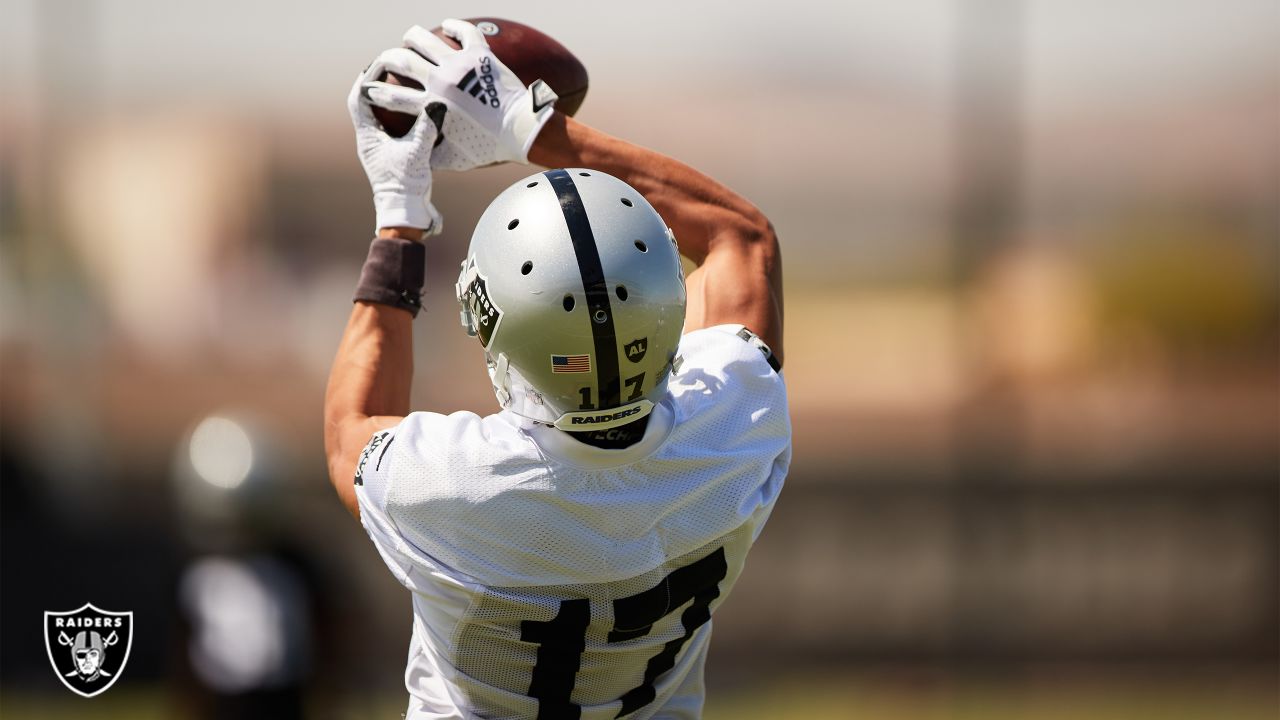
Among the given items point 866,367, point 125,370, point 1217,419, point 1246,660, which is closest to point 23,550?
point 1246,660

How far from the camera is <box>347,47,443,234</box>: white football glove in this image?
2.69 meters

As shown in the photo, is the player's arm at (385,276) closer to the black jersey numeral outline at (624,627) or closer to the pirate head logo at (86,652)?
the black jersey numeral outline at (624,627)

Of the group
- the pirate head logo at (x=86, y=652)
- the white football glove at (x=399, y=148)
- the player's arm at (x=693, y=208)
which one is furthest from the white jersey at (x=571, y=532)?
the pirate head logo at (x=86, y=652)

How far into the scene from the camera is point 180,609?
5.02 meters

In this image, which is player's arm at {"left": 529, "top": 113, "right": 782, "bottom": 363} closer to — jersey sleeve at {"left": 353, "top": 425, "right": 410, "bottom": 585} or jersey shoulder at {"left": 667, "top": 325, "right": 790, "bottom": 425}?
jersey shoulder at {"left": 667, "top": 325, "right": 790, "bottom": 425}

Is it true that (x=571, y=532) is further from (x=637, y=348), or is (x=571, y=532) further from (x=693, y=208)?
(x=693, y=208)

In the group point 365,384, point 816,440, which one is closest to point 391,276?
point 365,384

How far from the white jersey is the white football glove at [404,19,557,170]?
0.56 m

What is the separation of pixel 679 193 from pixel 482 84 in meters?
0.43

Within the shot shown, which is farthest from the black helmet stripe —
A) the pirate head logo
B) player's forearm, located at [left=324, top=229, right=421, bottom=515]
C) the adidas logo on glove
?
the pirate head logo

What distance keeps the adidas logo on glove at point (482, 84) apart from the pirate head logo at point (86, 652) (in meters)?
2.06

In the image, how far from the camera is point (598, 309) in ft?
7.06

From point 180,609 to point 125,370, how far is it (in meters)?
19.4

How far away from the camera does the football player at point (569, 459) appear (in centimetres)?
219
